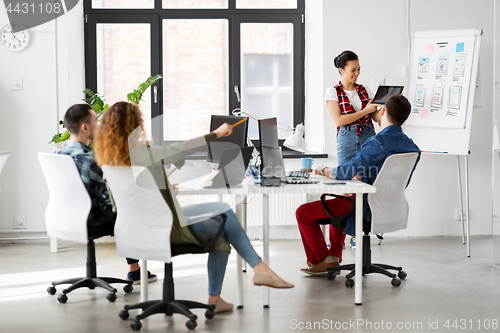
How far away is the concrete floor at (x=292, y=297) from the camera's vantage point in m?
2.70

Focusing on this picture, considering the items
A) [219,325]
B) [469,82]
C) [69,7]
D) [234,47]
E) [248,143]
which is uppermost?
[69,7]

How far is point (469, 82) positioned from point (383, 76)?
75 centimetres

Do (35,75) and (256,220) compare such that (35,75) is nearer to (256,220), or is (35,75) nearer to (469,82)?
(256,220)

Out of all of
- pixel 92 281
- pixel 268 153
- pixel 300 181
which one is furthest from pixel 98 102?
pixel 300 181

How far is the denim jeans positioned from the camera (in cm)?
262

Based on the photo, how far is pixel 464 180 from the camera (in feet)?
16.1

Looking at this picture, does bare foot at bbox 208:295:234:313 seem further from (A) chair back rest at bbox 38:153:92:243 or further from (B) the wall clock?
(B) the wall clock

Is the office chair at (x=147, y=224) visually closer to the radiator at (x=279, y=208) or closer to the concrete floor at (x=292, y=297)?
the concrete floor at (x=292, y=297)

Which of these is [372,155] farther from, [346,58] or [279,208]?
[279,208]

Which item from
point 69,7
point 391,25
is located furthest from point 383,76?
point 69,7

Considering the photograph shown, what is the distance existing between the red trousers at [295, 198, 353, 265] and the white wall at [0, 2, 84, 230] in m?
2.50

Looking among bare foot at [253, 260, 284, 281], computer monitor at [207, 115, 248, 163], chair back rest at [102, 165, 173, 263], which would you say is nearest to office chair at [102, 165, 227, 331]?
chair back rest at [102, 165, 173, 263]

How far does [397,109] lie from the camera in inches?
127

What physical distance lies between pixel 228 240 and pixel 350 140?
1.78 metres
